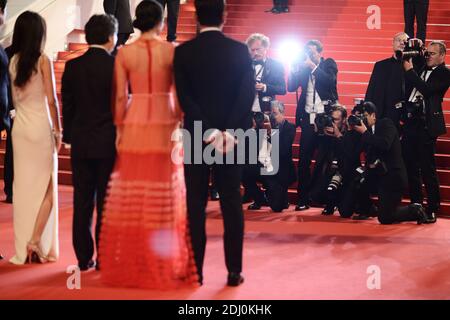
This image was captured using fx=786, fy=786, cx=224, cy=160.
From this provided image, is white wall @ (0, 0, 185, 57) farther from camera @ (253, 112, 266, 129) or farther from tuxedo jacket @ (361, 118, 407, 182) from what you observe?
tuxedo jacket @ (361, 118, 407, 182)

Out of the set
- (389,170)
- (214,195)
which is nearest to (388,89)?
(389,170)

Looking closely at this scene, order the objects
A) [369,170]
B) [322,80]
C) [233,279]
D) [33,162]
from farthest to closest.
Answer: [322,80] < [369,170] < [33,162] < [233,279]

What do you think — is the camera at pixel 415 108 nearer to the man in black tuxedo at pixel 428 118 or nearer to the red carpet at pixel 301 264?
the man in black tuxedo at pixel 428 118

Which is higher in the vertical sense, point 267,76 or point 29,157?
point 267,76

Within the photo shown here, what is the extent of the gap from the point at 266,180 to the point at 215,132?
3174 millimetres

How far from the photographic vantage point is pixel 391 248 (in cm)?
573

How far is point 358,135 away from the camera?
7008 millimetres

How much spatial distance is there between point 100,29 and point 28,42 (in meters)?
0.54

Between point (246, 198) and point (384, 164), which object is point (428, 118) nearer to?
point (384, 164)

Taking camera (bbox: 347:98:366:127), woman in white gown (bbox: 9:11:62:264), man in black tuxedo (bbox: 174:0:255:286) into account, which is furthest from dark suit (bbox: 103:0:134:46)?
man in black tuxedo (bbox: 174:0:255:286)

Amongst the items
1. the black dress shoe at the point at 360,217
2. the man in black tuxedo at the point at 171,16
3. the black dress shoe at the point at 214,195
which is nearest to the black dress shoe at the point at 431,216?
the black dress shoe at the point at 360,217

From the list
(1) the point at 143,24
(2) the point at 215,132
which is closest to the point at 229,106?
(2) the point at 215,132

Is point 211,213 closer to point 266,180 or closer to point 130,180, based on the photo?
point 266,180

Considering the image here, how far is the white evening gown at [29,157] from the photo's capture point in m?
4.93
